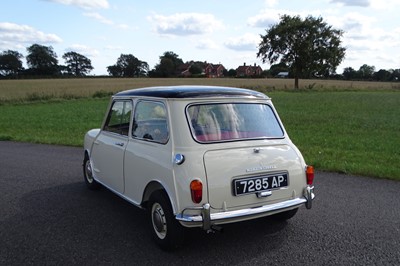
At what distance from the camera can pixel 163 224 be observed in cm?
390

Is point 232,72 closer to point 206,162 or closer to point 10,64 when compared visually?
point 10,64

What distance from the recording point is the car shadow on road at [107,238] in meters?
3.72

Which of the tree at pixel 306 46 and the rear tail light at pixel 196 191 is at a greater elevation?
the tree at pixel 306 46

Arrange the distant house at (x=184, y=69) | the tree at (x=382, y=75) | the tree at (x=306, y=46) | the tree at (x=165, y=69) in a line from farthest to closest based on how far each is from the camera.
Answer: the distant house at (x=184, y=69)
the tree at (x=165, y=69)
the tree at (x=382, y=75)
the tree at (x=306, y=46)

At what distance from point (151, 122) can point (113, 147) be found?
3.16 feet

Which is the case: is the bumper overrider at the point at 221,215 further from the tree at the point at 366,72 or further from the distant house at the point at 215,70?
the distant house at the point at 215,70

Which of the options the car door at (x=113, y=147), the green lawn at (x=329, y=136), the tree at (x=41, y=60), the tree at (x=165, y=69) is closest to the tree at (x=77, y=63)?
the tree at (x=41, y=60)

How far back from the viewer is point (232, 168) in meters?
3.76

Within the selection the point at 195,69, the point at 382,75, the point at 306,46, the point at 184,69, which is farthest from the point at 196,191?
the point at 195,69

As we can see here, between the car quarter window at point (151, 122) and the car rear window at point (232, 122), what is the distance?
1.06 ft

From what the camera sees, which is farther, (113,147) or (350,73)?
(350,73)

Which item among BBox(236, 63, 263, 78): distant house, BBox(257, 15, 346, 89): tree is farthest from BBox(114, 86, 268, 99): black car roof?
BBox(236, 63, 263, 78): distant house

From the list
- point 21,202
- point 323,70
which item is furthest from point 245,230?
point 323,70

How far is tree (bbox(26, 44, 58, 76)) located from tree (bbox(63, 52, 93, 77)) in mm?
7464
